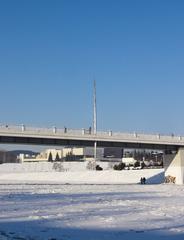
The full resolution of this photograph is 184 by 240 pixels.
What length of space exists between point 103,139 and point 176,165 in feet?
46.3

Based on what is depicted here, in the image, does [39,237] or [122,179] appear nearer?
[39,237]

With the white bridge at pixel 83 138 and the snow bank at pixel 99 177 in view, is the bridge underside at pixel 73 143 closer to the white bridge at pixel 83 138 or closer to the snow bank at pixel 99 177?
the white bridge at pixel 83 138

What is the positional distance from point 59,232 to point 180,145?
3072 inches

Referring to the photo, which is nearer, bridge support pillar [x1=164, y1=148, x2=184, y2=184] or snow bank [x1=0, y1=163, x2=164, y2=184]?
bridge support pillar [x1=164, y1=148, x2=184, y2=184]

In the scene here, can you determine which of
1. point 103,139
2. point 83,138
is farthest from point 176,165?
point 83,138

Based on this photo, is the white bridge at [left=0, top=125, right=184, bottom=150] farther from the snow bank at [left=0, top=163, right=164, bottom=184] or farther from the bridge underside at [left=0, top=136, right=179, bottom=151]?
the snow bank at [left=0, top=163, right=164, bottom=184]

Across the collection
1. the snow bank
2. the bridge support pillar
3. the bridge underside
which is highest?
the bridge underside

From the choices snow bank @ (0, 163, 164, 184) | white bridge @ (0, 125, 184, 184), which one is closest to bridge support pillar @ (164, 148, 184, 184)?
white bridge @ (0, 125, 184, 184)

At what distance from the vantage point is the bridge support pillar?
88750 mm

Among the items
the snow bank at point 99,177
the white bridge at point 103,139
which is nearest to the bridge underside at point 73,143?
the white bridge at point 103,139

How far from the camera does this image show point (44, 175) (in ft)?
381

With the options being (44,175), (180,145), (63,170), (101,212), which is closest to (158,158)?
(63,170)

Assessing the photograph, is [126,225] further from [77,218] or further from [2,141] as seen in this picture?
[2,141]

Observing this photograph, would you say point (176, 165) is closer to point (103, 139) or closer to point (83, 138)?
point (103, 139)
